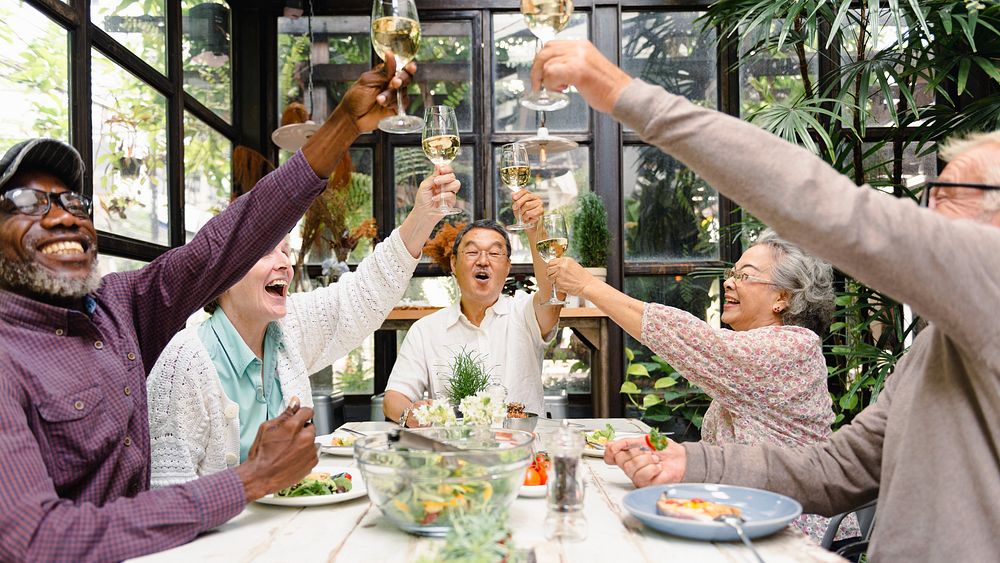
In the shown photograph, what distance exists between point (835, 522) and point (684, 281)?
8.03ft

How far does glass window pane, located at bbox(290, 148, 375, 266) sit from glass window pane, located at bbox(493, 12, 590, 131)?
816 mm

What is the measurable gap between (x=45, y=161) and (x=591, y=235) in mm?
2940

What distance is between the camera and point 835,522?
2035mm

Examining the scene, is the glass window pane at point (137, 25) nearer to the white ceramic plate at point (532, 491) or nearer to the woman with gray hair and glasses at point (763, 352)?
the woman with gray hair and glasses at point (763, 352)

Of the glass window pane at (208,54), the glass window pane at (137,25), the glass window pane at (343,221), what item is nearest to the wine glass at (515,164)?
the glass window pane at (137,25)

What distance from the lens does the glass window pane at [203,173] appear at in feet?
12.1

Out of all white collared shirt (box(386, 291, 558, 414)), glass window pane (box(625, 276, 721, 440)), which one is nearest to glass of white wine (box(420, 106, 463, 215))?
white collared shirt (box(386, 291, 558, 414))

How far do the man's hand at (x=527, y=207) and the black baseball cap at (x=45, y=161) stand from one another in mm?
1308

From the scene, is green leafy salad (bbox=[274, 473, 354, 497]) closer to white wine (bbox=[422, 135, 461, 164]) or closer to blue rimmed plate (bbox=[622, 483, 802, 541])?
blue rimmed plate (bbox=[622, 483, 802, 541])

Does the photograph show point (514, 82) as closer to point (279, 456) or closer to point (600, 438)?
point (600, 438)

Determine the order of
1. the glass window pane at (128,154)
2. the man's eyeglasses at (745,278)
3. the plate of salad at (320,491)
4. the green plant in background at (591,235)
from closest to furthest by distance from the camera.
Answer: the plate of salad at (320,491), the man's eyeglasses at (745,278), the glass window pane at (128,154), the green plant in background at (591,235)

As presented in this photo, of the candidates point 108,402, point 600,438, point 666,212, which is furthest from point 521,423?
point 666,212

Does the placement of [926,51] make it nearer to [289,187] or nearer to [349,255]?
[289,187]

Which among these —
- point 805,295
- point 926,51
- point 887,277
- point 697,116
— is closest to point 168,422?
point 697,116
